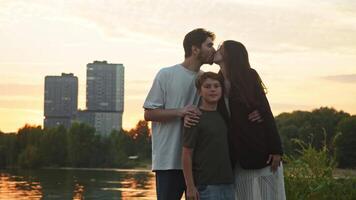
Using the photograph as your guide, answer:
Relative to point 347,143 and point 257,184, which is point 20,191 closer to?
point 347,143

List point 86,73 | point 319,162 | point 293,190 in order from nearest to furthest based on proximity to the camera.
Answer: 1. point 293,190
2. point 319,162
3. point 86,73

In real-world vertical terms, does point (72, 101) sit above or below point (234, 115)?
above

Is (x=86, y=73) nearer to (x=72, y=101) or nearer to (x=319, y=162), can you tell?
(x=72, y=101)

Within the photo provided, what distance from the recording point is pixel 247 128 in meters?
3.84

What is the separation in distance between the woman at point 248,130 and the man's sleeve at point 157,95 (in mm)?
366

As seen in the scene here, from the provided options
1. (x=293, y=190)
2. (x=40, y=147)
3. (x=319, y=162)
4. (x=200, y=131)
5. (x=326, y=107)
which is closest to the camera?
(x=200, y=131)

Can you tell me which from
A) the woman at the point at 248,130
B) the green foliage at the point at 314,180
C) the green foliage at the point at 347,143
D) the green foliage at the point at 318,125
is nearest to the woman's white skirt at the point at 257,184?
the woman at the point at 248,130

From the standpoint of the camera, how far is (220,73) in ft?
12.8

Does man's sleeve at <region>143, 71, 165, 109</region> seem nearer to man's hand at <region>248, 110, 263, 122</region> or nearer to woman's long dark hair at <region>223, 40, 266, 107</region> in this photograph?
woman's long dark hair at <region>223, 40, 266, 107</region>

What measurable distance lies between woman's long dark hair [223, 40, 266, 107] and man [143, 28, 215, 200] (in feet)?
0.48

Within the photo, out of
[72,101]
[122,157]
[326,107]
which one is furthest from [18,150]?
[72,101]

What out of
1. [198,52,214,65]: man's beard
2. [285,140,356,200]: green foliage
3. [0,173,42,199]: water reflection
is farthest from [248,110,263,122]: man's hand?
[0,173,42,199]: water reflection

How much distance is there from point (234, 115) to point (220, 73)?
28 centimetres

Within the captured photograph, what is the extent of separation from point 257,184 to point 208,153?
1.31ft
